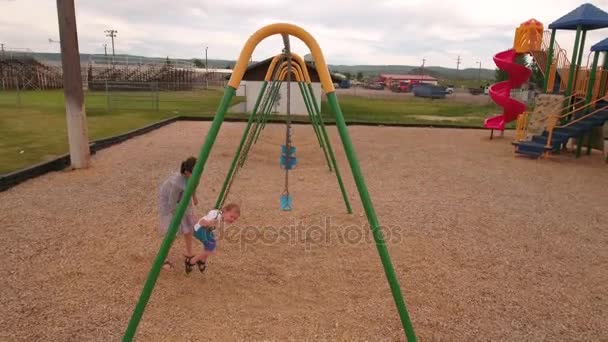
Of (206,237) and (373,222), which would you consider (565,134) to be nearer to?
(373,222)

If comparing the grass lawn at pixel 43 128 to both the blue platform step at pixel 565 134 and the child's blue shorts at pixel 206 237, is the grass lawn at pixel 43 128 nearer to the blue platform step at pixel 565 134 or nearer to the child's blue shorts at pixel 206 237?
the child's blue shorts at pixel 206 237

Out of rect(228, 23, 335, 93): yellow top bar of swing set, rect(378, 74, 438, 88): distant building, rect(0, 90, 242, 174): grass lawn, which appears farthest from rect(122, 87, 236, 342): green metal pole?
rect(378, 74, 438, 88): distant building

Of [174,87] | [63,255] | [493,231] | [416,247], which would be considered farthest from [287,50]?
[174,87]

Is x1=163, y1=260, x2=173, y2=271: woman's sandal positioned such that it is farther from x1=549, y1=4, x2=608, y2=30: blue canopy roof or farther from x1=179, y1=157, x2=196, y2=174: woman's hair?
x1=549, y1=4, x2=608, y2=30: blue canopy roof

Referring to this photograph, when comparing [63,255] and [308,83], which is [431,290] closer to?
[308,83]

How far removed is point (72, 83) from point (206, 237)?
6.39m

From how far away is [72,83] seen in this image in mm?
8297

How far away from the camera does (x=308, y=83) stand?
220 inches

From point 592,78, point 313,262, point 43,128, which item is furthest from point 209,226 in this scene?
point 592,78

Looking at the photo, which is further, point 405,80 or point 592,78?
point 405,80

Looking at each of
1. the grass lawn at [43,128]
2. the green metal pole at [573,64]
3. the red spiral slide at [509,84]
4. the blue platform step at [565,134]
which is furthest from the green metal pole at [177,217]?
the red spiral slide at [509,84]

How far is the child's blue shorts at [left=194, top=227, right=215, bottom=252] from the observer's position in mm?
3902

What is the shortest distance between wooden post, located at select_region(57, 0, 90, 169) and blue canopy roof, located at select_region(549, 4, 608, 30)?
1388 cm

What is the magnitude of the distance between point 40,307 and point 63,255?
1.14 m
